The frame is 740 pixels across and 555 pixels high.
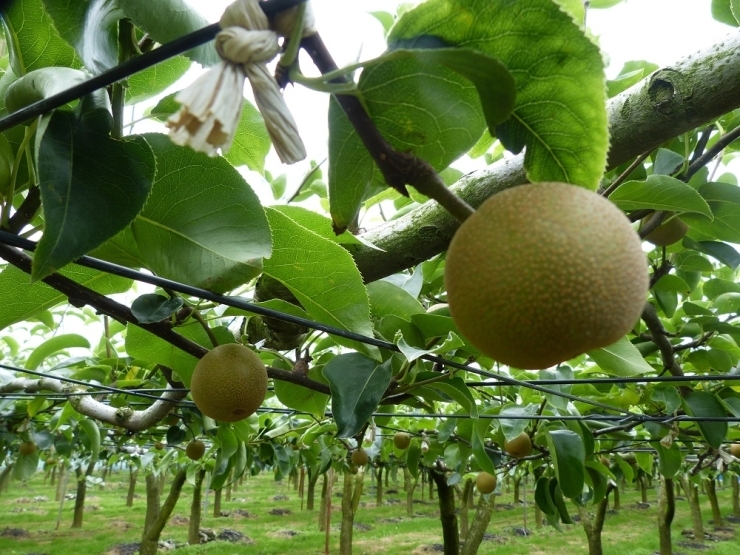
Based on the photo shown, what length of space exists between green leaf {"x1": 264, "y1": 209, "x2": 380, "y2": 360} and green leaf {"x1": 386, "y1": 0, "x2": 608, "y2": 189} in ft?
1.44

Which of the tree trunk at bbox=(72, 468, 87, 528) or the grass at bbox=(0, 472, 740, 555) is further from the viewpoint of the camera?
the tree trunk at bbox=(72, 468, 87, 528)

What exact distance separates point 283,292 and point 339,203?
2.07 ft

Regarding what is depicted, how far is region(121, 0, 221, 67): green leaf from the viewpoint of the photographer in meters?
0.62

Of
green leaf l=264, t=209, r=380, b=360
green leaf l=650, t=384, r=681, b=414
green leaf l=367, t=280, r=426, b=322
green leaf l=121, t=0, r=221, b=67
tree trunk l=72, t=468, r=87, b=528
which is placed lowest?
tree trunk l=72, t=468, r=87, b=528

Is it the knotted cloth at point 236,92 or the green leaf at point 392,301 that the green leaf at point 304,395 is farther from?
the knotted cloth at point 236,92

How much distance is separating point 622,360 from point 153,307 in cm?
95

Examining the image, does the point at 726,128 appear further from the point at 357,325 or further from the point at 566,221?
the point at 566,221

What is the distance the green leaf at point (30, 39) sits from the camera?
2.62ft

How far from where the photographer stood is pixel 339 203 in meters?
0.57

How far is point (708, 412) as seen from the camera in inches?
97.0

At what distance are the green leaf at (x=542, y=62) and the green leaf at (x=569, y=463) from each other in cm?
194

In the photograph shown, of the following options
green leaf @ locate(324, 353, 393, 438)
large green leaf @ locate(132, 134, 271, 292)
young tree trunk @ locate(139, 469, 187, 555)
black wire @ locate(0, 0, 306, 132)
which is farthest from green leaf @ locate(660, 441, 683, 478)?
young tree trunk @ locate(139, 469, 187, 555)

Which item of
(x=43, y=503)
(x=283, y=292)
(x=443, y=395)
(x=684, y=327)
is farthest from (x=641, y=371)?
(x=43, y=503)

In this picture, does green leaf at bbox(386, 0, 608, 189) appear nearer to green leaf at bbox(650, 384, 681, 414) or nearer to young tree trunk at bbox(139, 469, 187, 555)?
green leaf at bbox(650, 384, 681, 414)
